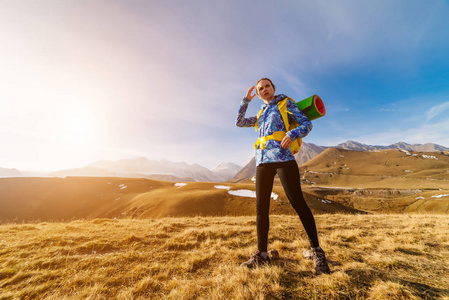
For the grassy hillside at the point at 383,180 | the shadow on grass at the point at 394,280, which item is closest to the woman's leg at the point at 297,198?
the shadow on grass at the point at 394,280

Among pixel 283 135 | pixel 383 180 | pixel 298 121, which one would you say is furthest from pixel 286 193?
pixel 383 180

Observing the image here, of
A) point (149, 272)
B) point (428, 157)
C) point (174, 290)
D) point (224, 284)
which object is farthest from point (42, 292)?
point (428, 157)

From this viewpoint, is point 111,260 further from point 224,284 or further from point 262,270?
point 262,270

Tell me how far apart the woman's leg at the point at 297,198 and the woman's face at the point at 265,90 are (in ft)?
5.68

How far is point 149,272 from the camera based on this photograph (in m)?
3.12

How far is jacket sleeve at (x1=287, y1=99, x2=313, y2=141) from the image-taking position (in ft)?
10.5

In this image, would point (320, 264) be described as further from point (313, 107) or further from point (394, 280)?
point (313, 107)

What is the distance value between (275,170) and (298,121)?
46.8 inches

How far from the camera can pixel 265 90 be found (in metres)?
3.98

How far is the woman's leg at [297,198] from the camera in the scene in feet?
10.5

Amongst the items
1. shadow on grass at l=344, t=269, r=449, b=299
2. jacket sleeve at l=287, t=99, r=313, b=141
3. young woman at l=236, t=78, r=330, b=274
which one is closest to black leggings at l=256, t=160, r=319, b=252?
young woman at l=236, t=78, r=330, b=274

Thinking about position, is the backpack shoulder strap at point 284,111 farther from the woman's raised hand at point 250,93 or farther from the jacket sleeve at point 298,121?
the woman's raised hand at point 250,93

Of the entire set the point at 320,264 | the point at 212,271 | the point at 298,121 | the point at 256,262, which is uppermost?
the point at 298,121

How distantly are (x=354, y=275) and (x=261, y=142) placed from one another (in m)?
2.82
